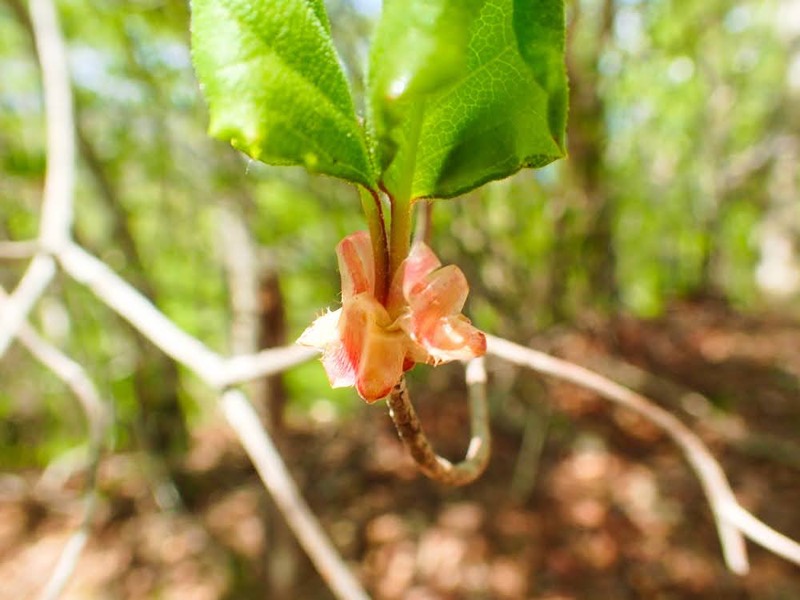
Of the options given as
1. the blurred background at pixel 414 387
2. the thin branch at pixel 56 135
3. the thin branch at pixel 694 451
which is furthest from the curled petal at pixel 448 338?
the blurred background at pixel 414 387

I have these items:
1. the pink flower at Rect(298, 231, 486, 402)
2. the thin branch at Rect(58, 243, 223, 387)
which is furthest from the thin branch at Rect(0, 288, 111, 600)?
the pink flower at Rect(298, 231, 486, 402)

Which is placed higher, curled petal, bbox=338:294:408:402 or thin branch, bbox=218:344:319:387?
curled petal, bbox=338:294:408:402

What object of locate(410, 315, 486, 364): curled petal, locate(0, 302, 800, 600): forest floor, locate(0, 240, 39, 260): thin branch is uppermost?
locate(410, 315, 486, 364): curled petal

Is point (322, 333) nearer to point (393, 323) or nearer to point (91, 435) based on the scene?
point (393, 323)

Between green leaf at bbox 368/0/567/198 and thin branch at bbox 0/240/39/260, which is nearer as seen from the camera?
green leaf at bbox 368/0/567/198

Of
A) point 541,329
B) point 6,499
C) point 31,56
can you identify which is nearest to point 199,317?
point 6,499

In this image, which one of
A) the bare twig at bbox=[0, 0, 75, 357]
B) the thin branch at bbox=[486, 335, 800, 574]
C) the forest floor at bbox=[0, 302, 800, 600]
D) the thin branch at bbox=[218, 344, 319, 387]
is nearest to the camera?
the thin branch at bbox=[486, 335, 800, 574]

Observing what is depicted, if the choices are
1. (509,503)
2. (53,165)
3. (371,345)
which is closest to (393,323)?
(371,345)

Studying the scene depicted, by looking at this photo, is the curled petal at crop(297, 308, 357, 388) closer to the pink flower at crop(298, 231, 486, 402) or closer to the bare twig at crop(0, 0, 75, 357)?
the pink flower at crop(298, 231, 486, 402)
